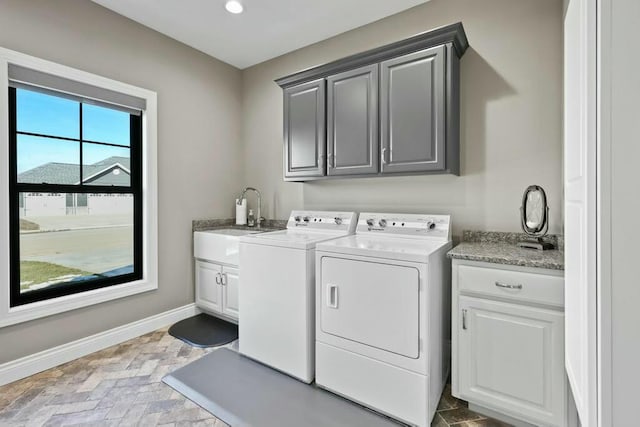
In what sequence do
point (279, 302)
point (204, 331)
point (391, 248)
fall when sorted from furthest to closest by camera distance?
1. point (204, 331)
2. point (279, 302)
3. point (391, 248)

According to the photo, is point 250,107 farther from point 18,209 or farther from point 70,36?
point 18,209

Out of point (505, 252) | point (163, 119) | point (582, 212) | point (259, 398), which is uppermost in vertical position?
point (163, 119)

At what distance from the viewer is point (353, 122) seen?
241 cm

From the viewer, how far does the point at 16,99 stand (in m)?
2.12

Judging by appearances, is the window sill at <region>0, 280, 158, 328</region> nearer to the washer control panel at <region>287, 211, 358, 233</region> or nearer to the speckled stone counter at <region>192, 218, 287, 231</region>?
the speckled stone counter at <region>192, 218, 287, 231</region>

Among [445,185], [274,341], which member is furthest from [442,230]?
[274,341]

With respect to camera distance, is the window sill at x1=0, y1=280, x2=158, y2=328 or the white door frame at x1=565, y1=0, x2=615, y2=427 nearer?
the white door frame at x1=565, y1=0, x2=615, y2=427

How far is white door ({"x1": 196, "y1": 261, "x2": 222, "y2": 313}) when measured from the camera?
2.96 m

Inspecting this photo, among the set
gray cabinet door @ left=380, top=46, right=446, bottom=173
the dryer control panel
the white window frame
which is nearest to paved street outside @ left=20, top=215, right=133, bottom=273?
the white window frame

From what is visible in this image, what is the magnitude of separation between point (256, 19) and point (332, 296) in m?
2.30

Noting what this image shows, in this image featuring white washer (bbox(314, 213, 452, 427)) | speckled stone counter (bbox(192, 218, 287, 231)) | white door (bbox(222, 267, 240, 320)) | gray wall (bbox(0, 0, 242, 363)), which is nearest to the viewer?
white washer (bbox(314, 213, 452, 427))

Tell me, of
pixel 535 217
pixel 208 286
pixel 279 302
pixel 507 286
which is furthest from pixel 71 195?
pixel 535 217

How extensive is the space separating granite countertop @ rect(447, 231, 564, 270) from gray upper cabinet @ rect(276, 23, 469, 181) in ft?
1.65
